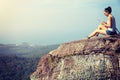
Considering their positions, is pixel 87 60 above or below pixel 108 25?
below

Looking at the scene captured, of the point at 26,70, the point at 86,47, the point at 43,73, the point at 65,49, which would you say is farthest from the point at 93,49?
the point at 26,70

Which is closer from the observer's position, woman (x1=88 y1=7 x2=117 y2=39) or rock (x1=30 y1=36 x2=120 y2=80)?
rock (x1=30 y1=36 x2=120 y2=80)

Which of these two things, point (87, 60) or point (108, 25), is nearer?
point (87, 60)

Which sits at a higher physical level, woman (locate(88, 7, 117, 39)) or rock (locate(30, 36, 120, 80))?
woman (locate(88, 7, 117, 39))

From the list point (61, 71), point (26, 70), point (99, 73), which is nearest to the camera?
point (99, 73)

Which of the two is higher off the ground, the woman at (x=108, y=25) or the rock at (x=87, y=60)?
the woman at (x=108, y=25)

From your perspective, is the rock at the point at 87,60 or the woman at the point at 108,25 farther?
the woman at the point at 108,25

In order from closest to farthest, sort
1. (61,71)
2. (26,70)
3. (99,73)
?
(99,73) → (61,71) → (26,70)

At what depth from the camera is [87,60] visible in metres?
15.1

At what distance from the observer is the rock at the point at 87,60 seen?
48.4 feet

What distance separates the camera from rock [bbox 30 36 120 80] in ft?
48.4

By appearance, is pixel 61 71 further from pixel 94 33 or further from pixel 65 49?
pixel 94 33

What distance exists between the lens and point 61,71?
15.7 meters

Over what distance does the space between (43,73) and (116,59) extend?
4074 mm
